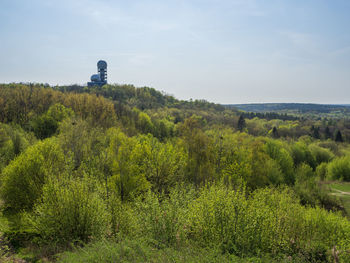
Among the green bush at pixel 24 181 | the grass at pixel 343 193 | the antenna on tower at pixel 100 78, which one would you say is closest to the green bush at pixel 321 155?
the grass at pixel 343 193

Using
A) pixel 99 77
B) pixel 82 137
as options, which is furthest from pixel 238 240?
pixel 99 77

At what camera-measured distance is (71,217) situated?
55.5ft

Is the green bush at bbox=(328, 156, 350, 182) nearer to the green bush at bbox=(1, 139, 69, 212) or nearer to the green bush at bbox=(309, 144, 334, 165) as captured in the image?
the green bush at bbox=(309, 144, 334, 165)

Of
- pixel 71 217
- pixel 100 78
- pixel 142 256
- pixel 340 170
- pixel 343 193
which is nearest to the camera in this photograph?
pixel 142 256

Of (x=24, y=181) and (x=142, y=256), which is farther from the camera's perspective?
(x=24, y=181)

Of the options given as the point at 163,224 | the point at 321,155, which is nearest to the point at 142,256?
the point at 163,224

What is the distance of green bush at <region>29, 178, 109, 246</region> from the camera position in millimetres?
16922

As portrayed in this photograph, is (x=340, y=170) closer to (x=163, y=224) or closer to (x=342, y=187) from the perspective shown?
(x=342, y=187)

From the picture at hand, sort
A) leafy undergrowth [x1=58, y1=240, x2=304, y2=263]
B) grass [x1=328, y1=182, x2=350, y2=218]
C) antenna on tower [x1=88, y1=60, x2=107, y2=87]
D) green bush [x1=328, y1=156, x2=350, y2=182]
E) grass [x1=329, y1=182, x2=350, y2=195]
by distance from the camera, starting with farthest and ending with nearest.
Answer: antenna on tower [x1=88, y1=60, x2=107, y2=87] < green bush [x1=328, y1=156, x2=350, y2=182] < grass [x1=329, y1=182, x2=350, y2=195] < grass [x1=328, y1=182, x2=350, y2=218] < leafy undergrowth [x1=58, y1=240, x2=304, y2=263]

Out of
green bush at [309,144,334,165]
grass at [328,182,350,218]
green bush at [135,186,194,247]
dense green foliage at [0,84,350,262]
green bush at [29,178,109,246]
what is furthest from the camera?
green bush at [309,144,334,165]

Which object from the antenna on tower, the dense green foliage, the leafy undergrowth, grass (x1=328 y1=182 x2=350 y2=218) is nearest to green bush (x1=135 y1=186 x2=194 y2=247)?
the dense green foliage

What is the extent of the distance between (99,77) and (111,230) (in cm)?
14399

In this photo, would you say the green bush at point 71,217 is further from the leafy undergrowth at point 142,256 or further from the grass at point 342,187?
the grass at point 342,187

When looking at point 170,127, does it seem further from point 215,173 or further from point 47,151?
point 47,151
